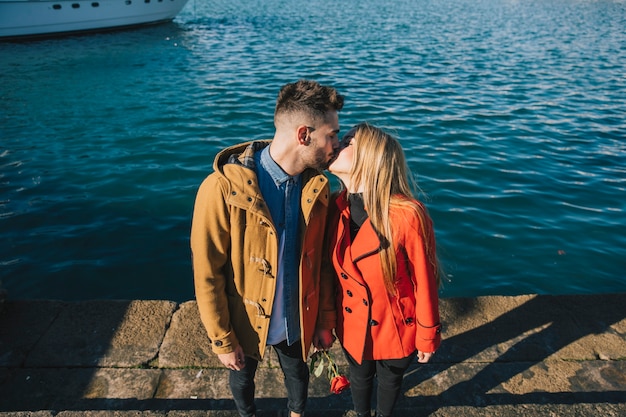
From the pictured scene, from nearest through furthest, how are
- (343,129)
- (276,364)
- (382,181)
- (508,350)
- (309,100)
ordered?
(309,100)
(382,181)
(276,364)
(508,350)
(343,129)

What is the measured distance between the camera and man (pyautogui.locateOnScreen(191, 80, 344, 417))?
89.7 inches

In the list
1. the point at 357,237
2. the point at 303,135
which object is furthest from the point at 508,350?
the point at 303,135

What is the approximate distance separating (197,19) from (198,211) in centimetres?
3057

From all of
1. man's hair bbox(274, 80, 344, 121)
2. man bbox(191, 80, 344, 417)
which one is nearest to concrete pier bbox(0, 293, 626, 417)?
man bbox(191, 80, 344, 417)

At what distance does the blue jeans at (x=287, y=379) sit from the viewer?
2.72m

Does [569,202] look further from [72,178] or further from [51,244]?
[72,178]

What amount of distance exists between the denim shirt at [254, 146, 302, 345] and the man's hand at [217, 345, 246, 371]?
181 mm

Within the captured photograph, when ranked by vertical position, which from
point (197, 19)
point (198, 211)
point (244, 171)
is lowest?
point (197, 19)

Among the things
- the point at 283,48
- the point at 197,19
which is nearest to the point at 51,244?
the point at 283,48

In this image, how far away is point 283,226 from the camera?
2.44 m

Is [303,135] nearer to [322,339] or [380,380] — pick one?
[322,339]

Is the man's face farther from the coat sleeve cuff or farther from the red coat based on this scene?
the coat sleeve cuff

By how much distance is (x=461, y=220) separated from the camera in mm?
7184

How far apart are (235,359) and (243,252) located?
580mm
